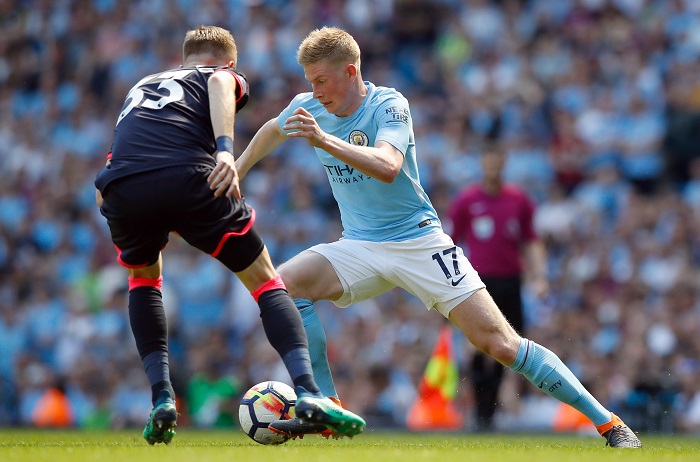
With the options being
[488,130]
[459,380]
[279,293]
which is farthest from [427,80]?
[279,293]

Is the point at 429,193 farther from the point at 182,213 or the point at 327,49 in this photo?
the point at 182,213

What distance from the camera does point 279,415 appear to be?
646cm

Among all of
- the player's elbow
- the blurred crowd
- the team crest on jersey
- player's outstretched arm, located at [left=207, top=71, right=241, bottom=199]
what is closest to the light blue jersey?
the team crest on jersey

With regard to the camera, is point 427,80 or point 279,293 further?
point 427,80

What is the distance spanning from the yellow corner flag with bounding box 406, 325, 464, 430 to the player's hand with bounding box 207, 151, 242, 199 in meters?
5.84

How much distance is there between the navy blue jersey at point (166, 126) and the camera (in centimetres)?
561

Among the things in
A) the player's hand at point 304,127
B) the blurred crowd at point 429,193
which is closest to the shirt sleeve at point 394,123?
the player's hand at point 304,127

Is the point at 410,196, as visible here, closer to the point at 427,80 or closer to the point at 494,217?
the point at 494,217

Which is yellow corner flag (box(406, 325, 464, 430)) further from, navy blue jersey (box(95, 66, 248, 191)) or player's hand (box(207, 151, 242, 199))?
player's hand (box(207, 151, 242, 199))

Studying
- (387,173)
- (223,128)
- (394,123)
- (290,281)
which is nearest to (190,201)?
(223,128)

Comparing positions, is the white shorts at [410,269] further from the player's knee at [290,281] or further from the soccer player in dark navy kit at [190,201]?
Result: the soccer player in dark navy kit at [190,201]

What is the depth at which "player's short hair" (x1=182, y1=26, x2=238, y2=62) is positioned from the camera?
20.3ft

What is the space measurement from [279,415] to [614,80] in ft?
28.5

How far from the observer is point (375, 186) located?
6594mm
